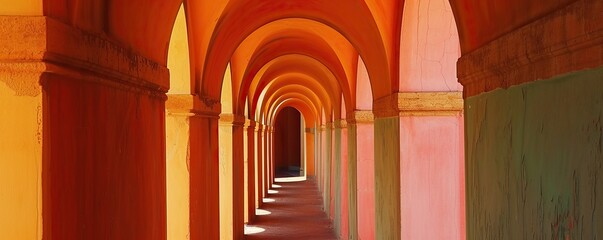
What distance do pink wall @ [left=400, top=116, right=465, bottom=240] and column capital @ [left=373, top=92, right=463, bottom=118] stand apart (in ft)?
0.28

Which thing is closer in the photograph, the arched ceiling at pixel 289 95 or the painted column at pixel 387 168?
the painted column at pixel 387 168

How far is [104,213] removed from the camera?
4164 millimetres

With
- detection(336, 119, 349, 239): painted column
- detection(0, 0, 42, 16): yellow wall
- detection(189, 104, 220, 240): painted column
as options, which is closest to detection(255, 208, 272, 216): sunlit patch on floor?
detection(336, 119, 349, 239): painted column

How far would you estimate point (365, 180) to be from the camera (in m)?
12.6

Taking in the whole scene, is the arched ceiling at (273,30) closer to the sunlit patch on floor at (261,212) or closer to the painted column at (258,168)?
the painted column at (258,168)

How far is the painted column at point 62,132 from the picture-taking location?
317 centimetres

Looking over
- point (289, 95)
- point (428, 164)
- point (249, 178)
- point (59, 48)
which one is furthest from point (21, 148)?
point (289, 95)

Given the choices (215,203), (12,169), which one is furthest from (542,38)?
(215,203)

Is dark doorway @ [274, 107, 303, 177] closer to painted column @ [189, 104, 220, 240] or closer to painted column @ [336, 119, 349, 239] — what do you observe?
painted column @ [336, 119, 349, 239]

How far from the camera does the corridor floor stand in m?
18.1

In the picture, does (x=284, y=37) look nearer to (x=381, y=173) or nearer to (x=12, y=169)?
(x=381, y=173)

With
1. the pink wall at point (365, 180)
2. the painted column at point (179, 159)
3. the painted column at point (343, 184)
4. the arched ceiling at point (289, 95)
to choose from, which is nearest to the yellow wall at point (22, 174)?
the painted column at point (179, 159)

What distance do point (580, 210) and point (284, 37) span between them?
45.2ft

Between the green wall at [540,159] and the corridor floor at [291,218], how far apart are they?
13.8 meters
